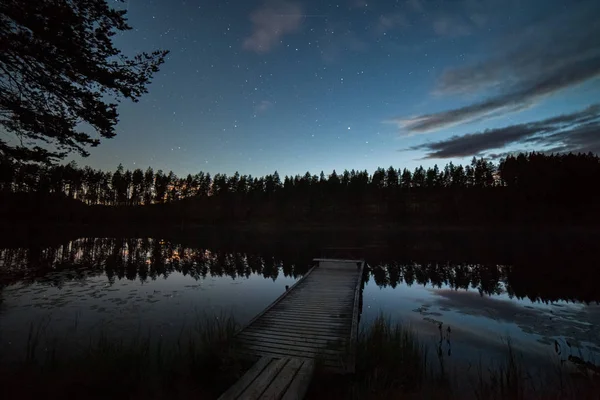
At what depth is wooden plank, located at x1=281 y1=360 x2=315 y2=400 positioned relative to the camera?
5441mm

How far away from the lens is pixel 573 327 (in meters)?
11.4

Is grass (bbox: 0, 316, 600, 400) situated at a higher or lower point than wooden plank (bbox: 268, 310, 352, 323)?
lower

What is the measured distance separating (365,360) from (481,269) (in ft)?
71.6

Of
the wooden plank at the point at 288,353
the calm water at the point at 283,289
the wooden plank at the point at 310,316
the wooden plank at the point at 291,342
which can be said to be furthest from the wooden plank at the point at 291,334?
the calm water at the point at 283,289

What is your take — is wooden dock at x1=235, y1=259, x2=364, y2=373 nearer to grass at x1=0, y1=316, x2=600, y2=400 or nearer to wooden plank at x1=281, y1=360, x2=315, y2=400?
wooden plank at x1=281, y1=360, x2=315, y2=400

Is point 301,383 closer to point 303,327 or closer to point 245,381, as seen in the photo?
point 245,381

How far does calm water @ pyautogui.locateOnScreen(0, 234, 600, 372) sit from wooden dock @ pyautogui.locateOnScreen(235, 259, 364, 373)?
5.90ft

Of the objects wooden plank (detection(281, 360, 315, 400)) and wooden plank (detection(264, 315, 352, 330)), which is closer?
wooden plank (detection(281, 360, 315, 400))

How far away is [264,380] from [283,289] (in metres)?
13.2

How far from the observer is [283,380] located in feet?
19.6

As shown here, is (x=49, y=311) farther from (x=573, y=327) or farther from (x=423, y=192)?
(x=423, y=192)

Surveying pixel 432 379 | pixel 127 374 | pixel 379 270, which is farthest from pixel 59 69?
pixel 379 270

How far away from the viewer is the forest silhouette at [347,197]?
79.9 metres

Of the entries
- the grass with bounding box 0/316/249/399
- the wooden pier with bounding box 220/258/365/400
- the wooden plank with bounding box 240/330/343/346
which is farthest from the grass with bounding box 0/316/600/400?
the wooden plank with bounding box 240/330/343/346
